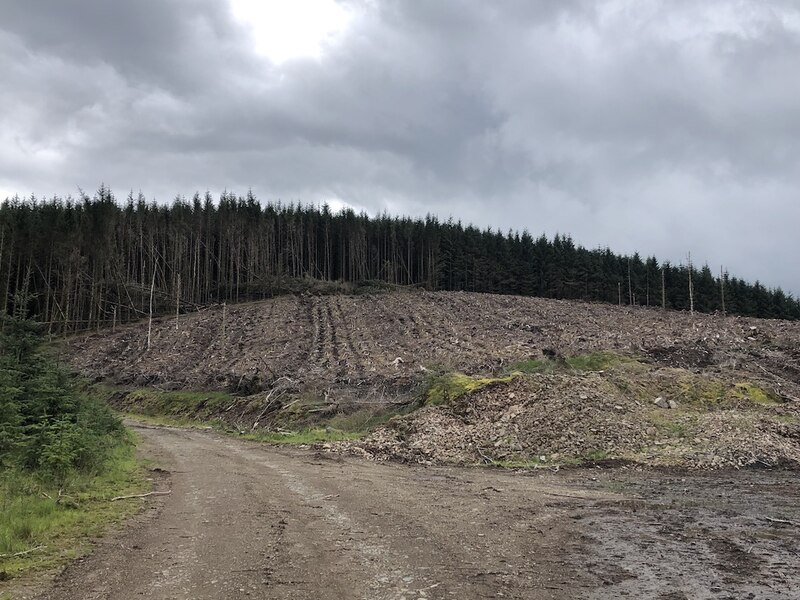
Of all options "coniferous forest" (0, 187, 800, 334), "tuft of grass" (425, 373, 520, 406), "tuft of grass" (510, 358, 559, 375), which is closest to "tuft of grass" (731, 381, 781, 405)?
"tuft of grass" (510, 358, 559, 375)

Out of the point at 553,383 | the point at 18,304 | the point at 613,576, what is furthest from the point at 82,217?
the point at 613,576

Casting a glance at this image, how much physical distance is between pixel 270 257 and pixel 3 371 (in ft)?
240

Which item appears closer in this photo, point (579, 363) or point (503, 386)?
point (503, 386)

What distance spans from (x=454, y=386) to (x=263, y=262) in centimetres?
6291

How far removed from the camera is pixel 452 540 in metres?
9.25

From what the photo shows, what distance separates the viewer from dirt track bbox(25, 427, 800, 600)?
703 cm

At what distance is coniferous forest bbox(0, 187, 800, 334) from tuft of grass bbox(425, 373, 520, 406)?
42154mm

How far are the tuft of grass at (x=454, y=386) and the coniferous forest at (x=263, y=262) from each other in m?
42.2

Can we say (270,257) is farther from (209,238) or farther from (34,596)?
(34,596)

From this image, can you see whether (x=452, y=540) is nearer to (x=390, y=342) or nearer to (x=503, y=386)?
(x=503, y=386)

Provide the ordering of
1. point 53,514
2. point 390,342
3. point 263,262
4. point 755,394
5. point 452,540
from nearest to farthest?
point 452,540, point 53,514, point 755,394, point 390,342, point 263,262

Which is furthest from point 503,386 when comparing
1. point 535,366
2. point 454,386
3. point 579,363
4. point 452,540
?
point 452,540

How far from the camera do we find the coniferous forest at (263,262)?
6288 centimetres

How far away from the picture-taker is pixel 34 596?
22.0 ft
